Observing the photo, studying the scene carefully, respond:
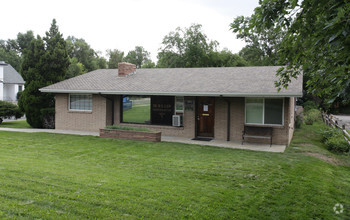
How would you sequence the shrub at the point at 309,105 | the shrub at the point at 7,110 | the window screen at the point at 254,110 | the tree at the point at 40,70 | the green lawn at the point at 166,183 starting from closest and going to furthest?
the green lawn at the point at 166,183 → the window screen at the point at 254,110 → the tree at the point at 40,70 → the shrub at the point at 7,110 → the shrub at the point at 309,105

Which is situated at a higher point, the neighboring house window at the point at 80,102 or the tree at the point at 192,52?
the tree at the point at 192,52

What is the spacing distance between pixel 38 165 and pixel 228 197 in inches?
210

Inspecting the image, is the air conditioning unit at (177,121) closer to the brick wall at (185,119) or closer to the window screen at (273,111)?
the brick wall at (185,119)

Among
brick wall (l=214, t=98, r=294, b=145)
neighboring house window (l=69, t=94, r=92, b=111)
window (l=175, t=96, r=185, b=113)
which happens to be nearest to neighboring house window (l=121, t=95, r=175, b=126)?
window (l=175, t=96, r=185, b=113)

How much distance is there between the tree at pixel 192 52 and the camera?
129ft

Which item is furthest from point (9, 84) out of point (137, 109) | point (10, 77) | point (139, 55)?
point (139, 55)

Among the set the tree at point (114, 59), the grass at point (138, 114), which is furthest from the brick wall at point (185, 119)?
the tree at point (114, 59)

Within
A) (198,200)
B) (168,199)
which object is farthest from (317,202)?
(168,199)

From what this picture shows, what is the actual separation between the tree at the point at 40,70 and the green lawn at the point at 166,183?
652cm

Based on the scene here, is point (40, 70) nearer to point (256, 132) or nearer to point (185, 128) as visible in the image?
point (185, 128)

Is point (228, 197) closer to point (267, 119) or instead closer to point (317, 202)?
point (317, 202)

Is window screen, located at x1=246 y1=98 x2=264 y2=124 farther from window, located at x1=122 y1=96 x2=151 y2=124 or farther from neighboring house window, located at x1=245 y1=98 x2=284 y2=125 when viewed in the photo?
window, located at x1=122 y1=96 x2=151 y2=124

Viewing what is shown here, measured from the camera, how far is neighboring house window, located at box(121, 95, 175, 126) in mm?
15375

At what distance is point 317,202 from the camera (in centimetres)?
612
